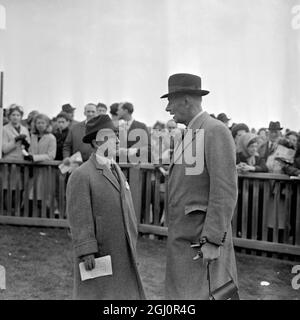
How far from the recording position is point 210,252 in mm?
2080

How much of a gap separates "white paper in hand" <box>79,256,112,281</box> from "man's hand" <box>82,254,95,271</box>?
19mm

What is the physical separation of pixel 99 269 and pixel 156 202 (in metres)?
2.39

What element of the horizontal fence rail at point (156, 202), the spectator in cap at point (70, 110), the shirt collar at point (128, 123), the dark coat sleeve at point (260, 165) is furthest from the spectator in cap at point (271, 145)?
the spectator in cap at point (70, 110)

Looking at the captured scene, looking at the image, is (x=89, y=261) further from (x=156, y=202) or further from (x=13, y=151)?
(x=13, y=151)

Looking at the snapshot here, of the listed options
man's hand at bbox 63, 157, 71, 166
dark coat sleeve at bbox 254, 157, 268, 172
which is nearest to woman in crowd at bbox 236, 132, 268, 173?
dark coat sleeve at bbox 254, 157, 268, 172

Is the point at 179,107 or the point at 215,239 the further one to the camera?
the point at 179,107

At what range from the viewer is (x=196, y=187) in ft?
7.21

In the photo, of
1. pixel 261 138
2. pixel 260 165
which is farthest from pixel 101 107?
pixel 261 138

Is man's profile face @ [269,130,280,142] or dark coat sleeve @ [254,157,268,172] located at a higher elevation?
man's profile face @ [269,130,280,142]

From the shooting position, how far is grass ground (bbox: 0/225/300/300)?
130 inches

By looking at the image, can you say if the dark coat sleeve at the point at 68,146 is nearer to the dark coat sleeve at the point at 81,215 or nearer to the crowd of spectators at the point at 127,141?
the crowd of spectators at the point at 127,141

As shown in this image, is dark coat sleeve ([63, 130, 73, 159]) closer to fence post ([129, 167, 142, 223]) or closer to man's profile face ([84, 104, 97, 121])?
man's profile face ([84, 104, 97, 121])

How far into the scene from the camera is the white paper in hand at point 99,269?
7.39ft
